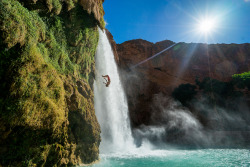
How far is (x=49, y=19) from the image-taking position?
23.4 feet

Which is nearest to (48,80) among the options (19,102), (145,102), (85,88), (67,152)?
(19,102)

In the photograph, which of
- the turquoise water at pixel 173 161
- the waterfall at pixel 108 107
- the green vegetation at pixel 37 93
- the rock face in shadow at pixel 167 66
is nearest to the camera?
the green vegetation at pixel 37 93

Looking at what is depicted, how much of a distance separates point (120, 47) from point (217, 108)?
19.7 m

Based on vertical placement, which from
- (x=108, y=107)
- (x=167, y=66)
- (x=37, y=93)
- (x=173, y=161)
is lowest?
(x=173, y=161)

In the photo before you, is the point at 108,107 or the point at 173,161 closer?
the point at 173,161

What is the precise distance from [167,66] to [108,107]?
2118cm

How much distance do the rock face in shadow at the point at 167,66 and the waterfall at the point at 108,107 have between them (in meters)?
8.28

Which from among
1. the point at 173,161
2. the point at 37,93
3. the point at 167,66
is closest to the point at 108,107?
the point at 173,161

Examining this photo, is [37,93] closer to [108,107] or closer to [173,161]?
[173,161]

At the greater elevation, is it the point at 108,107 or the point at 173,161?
the point at 108,107

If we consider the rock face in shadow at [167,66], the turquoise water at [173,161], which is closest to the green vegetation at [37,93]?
the turquoise water at [173,161]

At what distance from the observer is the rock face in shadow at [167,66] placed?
26953mm

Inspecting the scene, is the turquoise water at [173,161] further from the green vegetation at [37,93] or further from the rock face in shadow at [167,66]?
the rock face in shadow at [167,66]

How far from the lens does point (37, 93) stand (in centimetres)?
495
